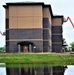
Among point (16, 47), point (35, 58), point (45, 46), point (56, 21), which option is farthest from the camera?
point (56, 21)

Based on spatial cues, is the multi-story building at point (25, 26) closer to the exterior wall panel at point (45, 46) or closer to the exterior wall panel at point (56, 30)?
the exterior wall panel at point (45, 46)

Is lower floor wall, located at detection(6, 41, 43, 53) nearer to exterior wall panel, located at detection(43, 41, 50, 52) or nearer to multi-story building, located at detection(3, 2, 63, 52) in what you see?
multi-story building, located at detection(3, 2, 63, 52)

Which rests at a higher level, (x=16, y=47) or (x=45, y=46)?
(x=45, y=46)

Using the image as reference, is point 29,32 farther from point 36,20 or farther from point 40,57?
point 40,57

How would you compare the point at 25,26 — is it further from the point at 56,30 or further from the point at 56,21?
the point at 56,30

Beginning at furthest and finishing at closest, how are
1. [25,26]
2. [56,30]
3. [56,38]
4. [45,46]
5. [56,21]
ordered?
[56,38], [56,30], [56,21], [45,46], [25,26]

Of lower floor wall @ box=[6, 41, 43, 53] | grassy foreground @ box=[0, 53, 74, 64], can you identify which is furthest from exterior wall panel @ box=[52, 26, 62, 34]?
grassy foreground @ box=[0, 53, 74, 64]

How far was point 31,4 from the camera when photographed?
93500 mm

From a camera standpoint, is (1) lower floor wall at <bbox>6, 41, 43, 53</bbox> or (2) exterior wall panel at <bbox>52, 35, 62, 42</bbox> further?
(2) exterior wall panel at <bbox>52, 35, 62, 42</bbox>

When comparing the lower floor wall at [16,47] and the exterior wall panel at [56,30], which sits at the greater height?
the exterior wall panel at [56,30]

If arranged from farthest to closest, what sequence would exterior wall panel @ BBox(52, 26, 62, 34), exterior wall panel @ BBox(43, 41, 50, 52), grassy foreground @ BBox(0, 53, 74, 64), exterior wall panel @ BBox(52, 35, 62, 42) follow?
exterior wall panel @ BBox(52, 35, 62, 42) < exterior wall panel @ BBox(52, 26, 62, 34) < exterior wall panel @ BBox(43, 41, 50, 52) < grassy foreground @ BBox(0, 53, 74, 64)

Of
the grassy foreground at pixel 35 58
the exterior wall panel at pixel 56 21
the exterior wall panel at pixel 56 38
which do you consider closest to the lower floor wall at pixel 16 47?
the grassy foreground at pixel 35 58

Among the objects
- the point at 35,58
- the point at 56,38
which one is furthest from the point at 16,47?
the point at 56,38

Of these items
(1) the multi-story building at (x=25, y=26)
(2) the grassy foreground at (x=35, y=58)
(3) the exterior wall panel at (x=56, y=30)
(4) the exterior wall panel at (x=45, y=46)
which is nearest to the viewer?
(2) the grassy foreground at (x=35, y=58)
